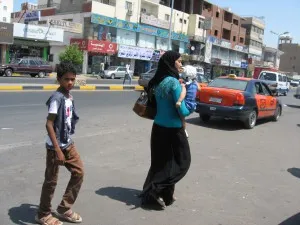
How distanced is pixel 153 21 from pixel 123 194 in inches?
2129

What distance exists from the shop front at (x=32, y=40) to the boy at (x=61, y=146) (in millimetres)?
39203

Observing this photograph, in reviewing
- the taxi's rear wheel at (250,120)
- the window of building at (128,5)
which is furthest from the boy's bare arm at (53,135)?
the window of building at (128,5)

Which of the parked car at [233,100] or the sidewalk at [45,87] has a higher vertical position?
the parked car at [233,100]

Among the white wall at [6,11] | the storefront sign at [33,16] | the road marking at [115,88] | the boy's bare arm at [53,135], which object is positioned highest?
the white wall at [6,11]

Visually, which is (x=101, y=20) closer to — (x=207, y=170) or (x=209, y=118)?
(x=209, y=118)

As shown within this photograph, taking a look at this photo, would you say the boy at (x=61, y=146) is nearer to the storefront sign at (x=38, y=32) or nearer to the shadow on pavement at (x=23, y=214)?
the shadow on pavement at (x=23, y=214)

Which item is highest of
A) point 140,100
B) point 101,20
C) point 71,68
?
point 101,20

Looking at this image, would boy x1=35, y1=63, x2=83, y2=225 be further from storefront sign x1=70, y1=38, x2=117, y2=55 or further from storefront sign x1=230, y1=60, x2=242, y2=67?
storefront sign x1=230, y1=60, x2=242, y2=67

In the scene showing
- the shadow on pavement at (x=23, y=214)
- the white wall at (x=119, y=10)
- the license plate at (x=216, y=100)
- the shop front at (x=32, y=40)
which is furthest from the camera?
the white wall at (x=119, y=10)

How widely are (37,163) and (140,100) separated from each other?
7.37 ft

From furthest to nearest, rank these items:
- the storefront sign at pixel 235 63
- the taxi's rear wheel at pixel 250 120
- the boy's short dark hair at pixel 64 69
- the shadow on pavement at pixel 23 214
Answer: the storefront sign at pixel 235 63
the taxi's rear wheel at pixel 250 120
the shadow on pavement at pixel 23 214
the boy's short dark hair at pixel 64 69

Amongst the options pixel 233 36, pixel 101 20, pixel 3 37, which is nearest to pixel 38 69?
pixel 3 37

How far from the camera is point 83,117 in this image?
460 inches

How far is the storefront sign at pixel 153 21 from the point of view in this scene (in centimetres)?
5572
